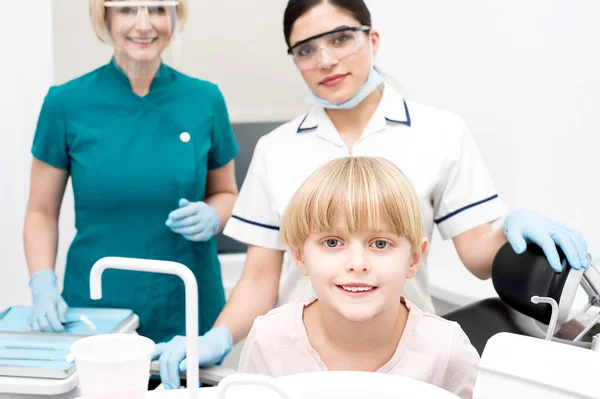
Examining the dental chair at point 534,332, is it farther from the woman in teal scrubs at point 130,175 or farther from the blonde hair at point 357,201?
the woman in teal scrubs at point 130,175

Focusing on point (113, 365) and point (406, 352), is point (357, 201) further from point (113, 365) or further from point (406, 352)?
point (113, 365)

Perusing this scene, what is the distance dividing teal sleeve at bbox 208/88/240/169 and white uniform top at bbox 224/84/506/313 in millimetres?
230

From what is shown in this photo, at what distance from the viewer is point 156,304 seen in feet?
5.66

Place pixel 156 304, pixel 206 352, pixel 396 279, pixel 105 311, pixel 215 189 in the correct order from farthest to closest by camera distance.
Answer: pixel 215 189 < pixel 156 304 < pixel 105 311 < pixel 206 352 < pixel 396 279

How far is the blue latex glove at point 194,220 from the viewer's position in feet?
5.32

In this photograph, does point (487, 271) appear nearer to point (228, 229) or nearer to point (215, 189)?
point (228, 229)

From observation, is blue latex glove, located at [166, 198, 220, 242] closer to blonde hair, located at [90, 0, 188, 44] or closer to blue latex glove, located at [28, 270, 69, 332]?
blue latex glove, located at [28, 270, 69, 332]

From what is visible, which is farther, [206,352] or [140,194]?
[140,194]

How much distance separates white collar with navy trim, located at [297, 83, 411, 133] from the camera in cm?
155

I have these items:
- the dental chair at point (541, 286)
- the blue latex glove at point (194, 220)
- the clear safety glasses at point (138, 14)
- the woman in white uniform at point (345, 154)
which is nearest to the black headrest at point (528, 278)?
the dental chair at point (541, 286)

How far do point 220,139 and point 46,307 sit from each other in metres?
0.66

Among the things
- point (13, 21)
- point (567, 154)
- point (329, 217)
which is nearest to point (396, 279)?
point (329, 217)

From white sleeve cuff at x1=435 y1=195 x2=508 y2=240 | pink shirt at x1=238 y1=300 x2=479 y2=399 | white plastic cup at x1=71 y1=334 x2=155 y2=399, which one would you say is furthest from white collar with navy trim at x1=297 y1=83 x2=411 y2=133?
white plastic cup at x1=71 y1=334 x2=155 y2=399

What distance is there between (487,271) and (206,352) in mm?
653
